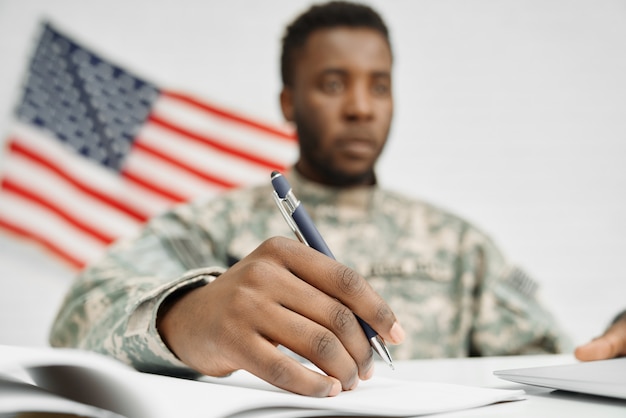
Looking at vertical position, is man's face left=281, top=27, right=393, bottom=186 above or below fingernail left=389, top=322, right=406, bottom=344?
above

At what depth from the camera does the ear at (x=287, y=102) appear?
3.67 ft

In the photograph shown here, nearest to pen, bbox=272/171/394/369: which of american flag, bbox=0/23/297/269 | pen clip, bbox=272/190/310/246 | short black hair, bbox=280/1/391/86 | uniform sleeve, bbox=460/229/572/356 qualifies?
pen clip, bbox=272/190/310/246

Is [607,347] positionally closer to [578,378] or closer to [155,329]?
[578,378]

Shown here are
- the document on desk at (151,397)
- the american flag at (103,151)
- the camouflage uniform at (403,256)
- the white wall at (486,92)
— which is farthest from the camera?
the white wall at (486,92)

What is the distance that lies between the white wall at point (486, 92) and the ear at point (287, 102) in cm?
62

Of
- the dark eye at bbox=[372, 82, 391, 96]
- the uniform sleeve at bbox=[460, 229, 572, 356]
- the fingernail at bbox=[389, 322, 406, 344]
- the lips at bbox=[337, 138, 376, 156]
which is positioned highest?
the dark eye at bbox=[372, 82, 391, 96]

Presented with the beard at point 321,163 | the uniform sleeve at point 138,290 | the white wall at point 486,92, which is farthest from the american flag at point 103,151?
the uniform sleeve at point 138,290

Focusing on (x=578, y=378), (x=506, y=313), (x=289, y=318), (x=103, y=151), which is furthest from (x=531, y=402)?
(x=103, y=151)

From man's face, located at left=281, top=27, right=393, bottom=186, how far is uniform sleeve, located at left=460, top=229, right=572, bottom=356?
8.7 inches

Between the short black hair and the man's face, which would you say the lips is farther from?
the short black hair

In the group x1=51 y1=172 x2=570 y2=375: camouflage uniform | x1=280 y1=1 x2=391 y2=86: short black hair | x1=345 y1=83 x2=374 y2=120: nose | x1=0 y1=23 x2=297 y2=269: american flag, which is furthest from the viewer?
x1=0 y1=23 x2=297 y2=269: american flag

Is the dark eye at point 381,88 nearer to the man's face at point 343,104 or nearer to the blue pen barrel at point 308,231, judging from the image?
the man's face at point 343,104

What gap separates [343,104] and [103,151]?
2.94 ft

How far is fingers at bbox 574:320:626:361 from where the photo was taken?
0.52 m
